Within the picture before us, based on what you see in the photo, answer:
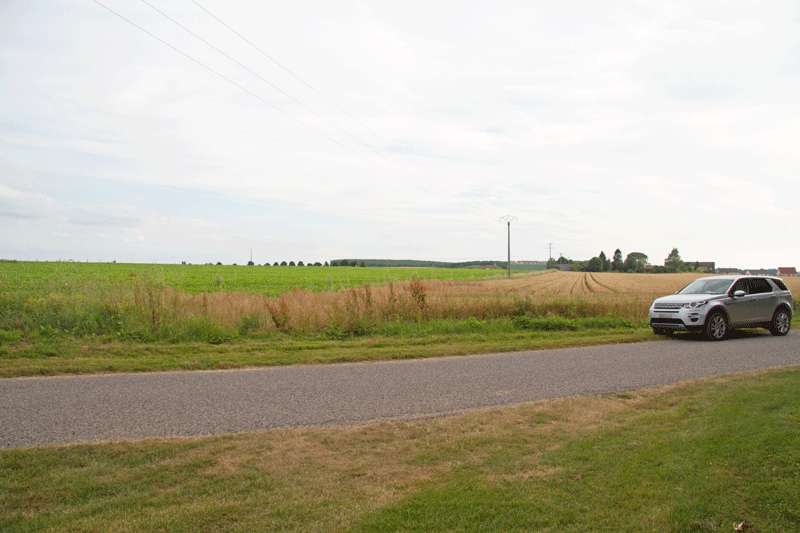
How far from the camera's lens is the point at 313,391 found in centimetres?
804

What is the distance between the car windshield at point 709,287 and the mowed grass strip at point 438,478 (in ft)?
34.3

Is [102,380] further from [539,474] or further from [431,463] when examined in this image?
[539,474]

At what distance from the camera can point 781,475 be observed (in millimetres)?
4254

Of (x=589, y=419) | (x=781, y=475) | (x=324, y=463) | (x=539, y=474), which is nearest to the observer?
(x=781, y=475)

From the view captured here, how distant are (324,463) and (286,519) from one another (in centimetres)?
111

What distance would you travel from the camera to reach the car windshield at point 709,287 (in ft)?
51.8

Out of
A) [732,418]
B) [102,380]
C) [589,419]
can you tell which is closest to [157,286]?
[102,380]

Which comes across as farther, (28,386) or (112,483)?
(28,386)

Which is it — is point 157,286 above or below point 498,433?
above

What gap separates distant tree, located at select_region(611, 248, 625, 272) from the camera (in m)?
148

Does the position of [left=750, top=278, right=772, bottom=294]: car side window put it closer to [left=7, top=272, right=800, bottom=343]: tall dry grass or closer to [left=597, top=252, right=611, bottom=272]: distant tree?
[left=7, top=272, right=800, bottom=343]: tall dry grass

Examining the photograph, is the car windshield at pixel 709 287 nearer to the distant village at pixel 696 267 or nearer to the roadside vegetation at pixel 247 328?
the roadside vegetation at pixel 247 328

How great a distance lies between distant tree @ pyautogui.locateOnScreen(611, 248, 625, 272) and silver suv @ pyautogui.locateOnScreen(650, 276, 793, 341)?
14042 cm

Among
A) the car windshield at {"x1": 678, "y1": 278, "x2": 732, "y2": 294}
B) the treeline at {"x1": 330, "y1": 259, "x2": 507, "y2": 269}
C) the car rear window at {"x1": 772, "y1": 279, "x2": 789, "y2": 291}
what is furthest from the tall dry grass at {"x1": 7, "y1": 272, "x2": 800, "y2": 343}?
the treeline at {"x1": 330, "y1": 259, "x2": 507, "y2": 269}
